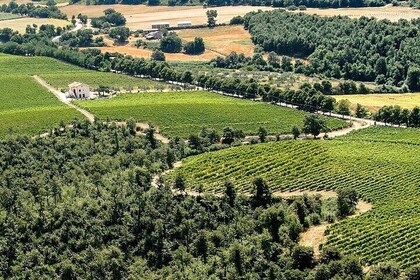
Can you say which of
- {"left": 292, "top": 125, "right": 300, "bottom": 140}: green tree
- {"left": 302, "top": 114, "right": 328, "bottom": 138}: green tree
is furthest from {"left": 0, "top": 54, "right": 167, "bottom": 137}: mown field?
{"left": 302, "top": 114, "right": 328, "bottom": 138}: green tree

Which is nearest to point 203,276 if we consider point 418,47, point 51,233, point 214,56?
point 51,233

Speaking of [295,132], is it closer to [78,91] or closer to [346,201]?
[346,201]

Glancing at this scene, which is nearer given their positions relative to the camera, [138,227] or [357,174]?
[138,227]

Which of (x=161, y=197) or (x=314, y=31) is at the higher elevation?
(x=314, y=31)

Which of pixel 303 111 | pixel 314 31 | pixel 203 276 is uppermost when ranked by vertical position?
pixel 314 31

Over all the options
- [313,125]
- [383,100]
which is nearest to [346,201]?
[313,125]

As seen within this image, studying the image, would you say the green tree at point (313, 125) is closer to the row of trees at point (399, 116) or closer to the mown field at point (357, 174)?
the mown field at point (357, 174)

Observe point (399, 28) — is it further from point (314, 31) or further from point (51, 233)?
point (51, 233)

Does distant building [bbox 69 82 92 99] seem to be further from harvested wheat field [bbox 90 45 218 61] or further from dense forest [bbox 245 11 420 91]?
dense forest [bbox 245 11 420 91]

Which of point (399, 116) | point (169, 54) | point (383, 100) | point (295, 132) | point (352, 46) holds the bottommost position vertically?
point (295, 132)
